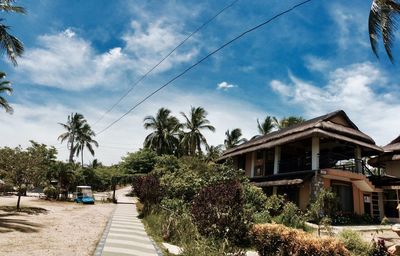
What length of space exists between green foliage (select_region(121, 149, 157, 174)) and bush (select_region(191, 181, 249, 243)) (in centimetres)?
3874

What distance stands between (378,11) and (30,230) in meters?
14.6

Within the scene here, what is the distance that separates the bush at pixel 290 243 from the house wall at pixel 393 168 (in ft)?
69.4

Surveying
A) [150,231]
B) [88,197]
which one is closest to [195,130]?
[88,197]

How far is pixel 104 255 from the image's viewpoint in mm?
10477

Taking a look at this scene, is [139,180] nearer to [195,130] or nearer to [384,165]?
[384,165]

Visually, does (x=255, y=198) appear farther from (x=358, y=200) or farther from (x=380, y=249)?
(x=380, y=249)

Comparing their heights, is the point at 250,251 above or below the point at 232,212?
below

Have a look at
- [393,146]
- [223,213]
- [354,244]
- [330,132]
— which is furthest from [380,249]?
[393,146]

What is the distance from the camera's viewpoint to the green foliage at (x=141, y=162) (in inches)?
1957

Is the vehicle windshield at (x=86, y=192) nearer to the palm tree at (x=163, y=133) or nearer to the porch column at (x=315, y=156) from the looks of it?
the palm tree at (x=163, y=133)

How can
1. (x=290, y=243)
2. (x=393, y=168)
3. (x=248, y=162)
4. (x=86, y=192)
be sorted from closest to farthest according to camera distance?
1. (x=290, y=243)
2. (x=393, y=168)
3. (x=248, y=162)
4. (x=86, y=192)

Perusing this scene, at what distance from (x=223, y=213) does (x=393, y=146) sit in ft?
74.0

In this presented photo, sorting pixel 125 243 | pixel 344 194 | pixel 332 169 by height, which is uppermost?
pixel 332 169

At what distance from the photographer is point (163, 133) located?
173 feet
